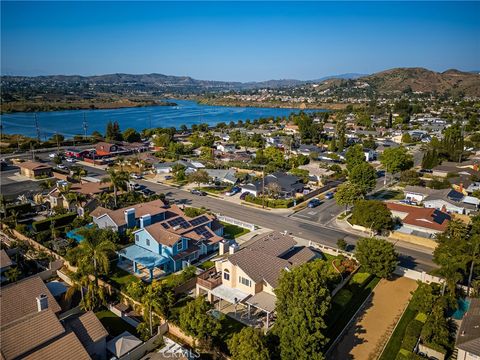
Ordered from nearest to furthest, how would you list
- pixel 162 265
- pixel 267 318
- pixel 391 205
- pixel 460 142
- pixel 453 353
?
1. pixel 453 353
2. pixel 267 318
3. pixel 162 265
4. pixel 391 205
5. pixel 460 142

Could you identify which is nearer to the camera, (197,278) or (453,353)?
(453,353)

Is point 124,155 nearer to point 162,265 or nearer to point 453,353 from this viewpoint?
point 162,265

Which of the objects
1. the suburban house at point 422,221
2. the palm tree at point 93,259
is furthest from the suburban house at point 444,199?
the palm tree at point 93,259

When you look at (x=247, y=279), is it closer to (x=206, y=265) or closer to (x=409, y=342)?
(x=206, y=265)

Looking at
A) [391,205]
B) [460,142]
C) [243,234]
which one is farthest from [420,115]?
[243,234]

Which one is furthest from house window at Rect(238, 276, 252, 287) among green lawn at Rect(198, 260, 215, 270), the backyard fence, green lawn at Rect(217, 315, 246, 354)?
the backyard fence

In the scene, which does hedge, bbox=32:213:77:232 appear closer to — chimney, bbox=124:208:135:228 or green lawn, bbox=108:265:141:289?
chimney, bbox=124:208:135:228

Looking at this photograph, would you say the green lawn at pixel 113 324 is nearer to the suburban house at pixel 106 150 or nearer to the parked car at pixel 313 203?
the parked car at pixel 313 203
